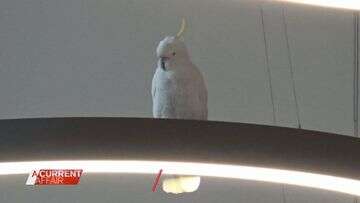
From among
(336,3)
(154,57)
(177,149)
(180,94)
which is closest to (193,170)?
(177,149)

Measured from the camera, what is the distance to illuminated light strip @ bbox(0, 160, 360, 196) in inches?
47.3

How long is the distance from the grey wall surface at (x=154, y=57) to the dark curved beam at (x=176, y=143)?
249 cm

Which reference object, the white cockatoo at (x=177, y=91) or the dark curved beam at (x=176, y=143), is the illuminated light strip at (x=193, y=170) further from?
the white cockatoo at (x=177, y=91)

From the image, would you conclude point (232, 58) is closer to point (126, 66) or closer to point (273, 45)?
point (273, 45)

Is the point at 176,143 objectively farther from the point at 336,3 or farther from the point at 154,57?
the point at 154,57

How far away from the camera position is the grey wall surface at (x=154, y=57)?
147 inches

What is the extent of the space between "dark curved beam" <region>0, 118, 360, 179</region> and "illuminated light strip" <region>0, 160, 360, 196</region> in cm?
1

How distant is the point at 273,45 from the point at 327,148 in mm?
2660

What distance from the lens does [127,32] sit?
3.77 meters

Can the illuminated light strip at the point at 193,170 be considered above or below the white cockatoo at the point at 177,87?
below

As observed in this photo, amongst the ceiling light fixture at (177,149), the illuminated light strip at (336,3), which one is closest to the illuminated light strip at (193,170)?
the ceiling light fixture at (177,149)

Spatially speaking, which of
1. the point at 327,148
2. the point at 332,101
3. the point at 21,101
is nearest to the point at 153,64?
the point at 21,101

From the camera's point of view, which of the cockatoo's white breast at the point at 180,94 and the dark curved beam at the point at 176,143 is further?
the cockatoo's white breast at the point at 180,94

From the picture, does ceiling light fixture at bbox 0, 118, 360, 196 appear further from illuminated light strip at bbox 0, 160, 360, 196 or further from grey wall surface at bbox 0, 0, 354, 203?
grey wall surface at bbox 0, 0, 354, 203
